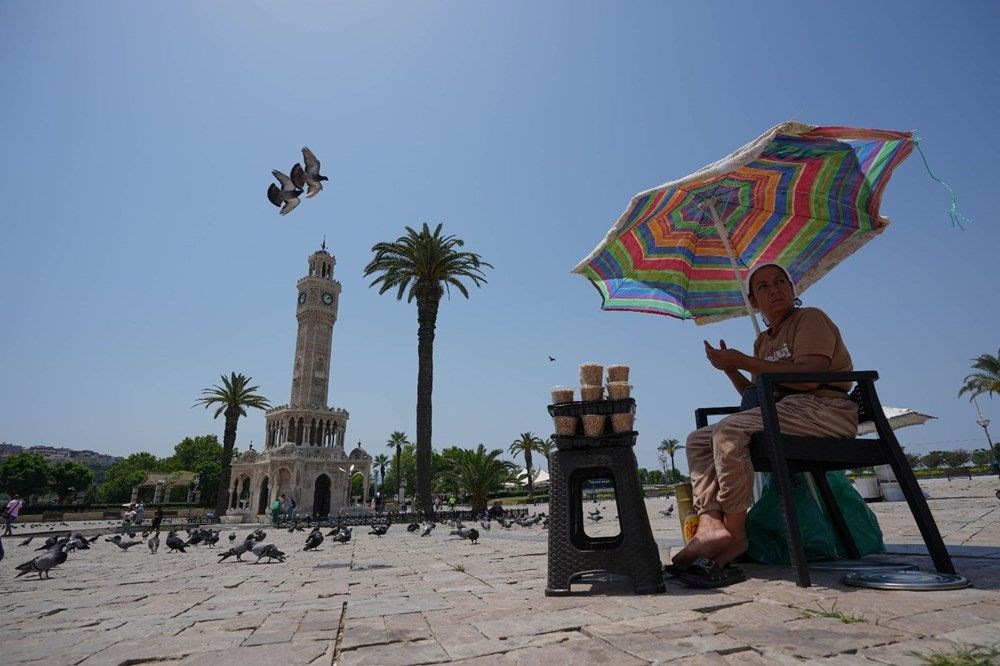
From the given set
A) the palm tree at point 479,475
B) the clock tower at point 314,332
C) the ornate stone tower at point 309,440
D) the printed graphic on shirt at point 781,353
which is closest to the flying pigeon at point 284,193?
the printed graphic on shirt at point 781,353

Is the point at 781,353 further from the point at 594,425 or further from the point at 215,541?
the point at 215,541

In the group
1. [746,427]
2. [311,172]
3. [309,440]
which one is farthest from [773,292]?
[309,440]

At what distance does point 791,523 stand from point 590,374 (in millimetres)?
1371

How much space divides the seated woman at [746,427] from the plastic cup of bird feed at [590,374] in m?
0.73

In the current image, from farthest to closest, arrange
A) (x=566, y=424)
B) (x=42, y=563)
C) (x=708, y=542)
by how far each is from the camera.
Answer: (x=42, y=563), (x=566, y=424), (x=708, y=542)

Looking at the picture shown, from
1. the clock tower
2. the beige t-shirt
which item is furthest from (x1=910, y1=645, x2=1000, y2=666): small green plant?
the clock tower

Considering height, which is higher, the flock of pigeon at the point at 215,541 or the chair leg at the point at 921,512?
the chair leg at the point at 921,512

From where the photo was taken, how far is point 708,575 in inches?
100

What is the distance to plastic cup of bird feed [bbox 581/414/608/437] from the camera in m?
2.88

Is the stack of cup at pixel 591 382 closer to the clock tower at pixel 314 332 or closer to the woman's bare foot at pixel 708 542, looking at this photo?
the woman's bare foot at pixel 708 542

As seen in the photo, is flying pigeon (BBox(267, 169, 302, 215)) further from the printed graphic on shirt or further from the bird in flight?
the printed graphic on shirt

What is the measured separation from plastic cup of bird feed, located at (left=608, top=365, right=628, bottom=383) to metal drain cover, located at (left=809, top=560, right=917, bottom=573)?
1647mm

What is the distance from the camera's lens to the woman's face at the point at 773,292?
336 centimetres

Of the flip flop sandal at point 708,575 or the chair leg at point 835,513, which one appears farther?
the chair leg at point 835,513
